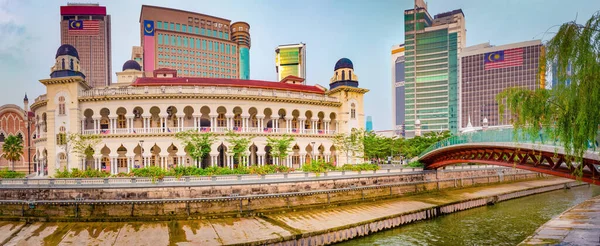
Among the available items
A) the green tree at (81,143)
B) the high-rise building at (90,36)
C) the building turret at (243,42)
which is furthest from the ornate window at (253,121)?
the high-rise building at (90,36)

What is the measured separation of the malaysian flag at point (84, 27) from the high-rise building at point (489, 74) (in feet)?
538

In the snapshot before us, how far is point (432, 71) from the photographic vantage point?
389 feet

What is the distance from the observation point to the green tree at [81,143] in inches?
1507

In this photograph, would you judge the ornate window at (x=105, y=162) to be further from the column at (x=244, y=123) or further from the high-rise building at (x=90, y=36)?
the high-rise building at (x=90, y=36)

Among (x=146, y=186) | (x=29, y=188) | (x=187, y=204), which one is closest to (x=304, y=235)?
(x=187, y=204)

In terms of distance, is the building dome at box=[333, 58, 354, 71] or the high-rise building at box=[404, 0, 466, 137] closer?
the building dome at box=[333, 58, 354, 71]

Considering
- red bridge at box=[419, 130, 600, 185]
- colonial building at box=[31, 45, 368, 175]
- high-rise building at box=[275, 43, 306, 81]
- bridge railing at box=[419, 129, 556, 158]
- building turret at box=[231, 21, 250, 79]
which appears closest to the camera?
red bridge at box=[419, 130, 600, 185]

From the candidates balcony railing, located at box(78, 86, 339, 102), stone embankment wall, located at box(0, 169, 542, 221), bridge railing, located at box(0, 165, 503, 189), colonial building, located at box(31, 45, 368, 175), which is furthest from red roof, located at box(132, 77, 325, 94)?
stone embankment wall, located at box(0, 169, 542, 221)

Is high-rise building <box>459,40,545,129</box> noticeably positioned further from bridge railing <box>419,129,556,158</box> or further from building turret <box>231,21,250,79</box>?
bridge railing <box>419,129,556,158</box>

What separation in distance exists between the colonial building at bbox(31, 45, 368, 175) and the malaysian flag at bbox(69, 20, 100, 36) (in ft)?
428

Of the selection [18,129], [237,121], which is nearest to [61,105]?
[237,121]

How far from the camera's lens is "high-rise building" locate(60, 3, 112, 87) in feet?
482

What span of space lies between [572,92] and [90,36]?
18527cm

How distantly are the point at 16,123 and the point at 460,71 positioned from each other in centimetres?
12856
